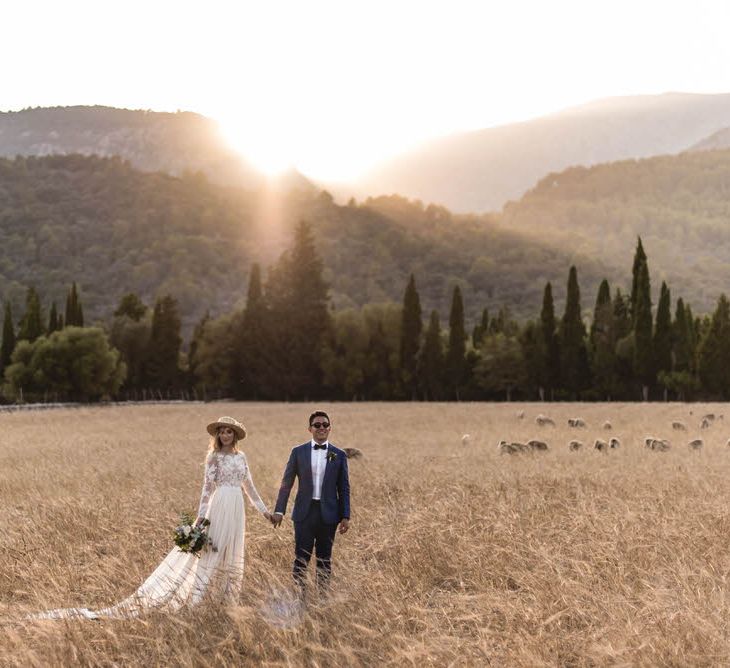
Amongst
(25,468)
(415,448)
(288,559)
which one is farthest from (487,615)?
(415,448)

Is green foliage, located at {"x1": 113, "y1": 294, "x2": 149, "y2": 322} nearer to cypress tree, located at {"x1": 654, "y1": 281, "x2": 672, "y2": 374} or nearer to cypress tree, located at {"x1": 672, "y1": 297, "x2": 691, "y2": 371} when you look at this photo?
cypress tree, located at {"x1": 654, "y1": 281, "x2": 672, "y2": 374}

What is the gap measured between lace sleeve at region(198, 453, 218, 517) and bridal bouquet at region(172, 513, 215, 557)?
0.66ft

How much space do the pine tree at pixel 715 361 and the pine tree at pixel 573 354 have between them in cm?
927

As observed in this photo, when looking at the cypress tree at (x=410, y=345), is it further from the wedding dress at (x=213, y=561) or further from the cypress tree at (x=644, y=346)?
the wedding dress at (x=213, y=561)

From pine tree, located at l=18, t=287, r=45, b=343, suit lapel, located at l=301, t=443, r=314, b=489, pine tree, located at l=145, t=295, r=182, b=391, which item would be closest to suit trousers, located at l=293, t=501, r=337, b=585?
suit lapel, located at l=301, t=443, r=314, b=489

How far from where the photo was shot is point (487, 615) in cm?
700

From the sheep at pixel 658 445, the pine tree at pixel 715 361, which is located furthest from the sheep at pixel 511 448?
the pine tree at pixel 715 361

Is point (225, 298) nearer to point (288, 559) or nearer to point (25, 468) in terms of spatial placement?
point (25, 468)

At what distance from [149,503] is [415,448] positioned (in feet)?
40.7

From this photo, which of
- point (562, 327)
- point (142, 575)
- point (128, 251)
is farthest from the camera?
point (128, 251)

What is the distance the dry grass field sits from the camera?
20.5ft

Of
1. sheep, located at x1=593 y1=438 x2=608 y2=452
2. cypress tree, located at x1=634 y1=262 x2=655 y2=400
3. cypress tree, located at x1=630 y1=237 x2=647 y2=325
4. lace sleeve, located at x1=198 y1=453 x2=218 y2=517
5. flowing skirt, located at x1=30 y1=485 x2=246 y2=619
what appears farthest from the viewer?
cypress tree, located at x1=630 y1=237 x2=647 y2=325

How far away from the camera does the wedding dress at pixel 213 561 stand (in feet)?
24.2

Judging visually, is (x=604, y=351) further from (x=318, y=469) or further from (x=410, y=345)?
(x=318, y=469)
